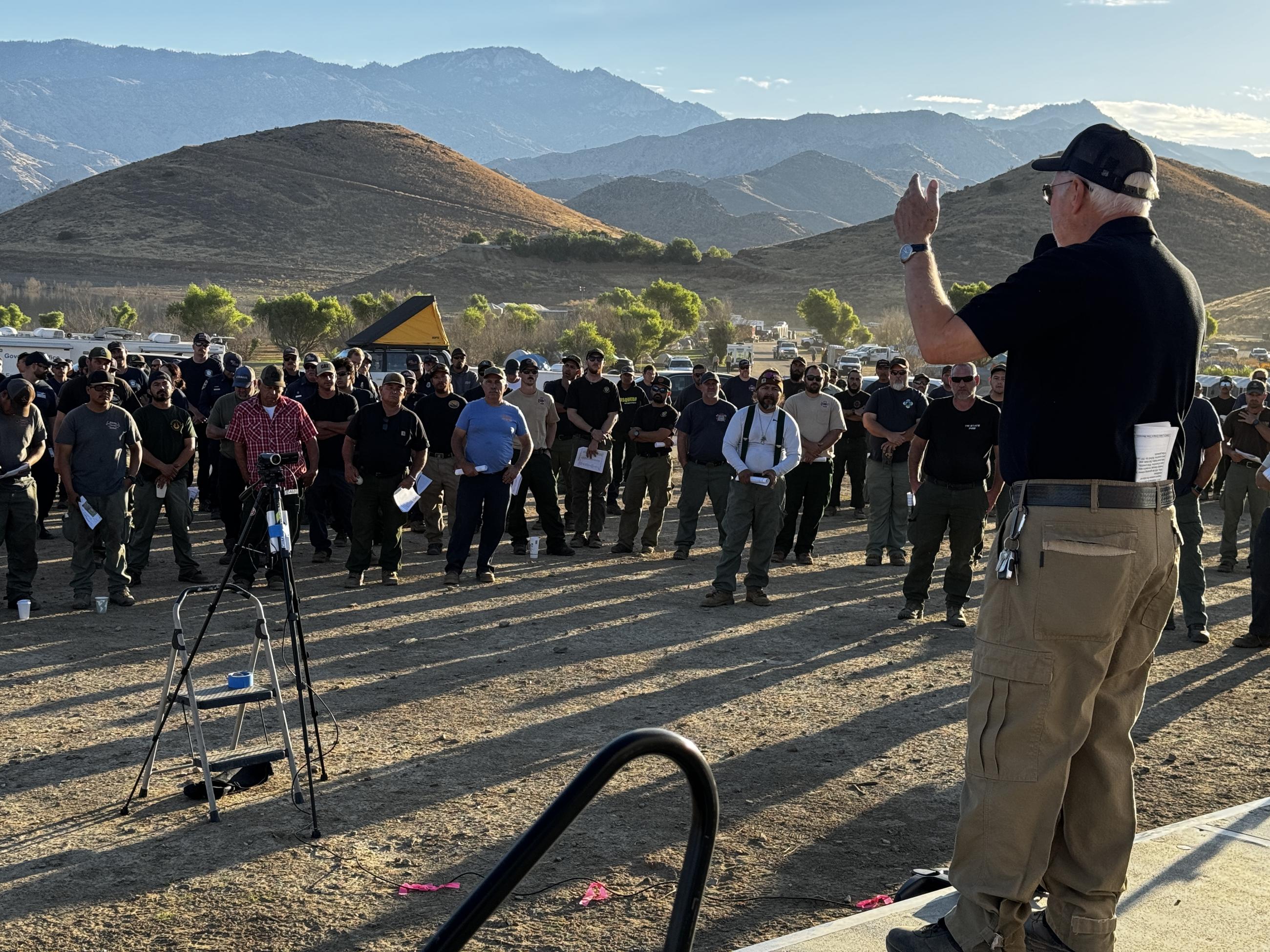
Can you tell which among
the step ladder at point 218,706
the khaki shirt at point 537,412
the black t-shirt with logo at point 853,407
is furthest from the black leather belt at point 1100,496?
the black t-shirt with logo at point 853,407

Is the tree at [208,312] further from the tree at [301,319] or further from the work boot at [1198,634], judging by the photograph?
the work boot at [1198,634]

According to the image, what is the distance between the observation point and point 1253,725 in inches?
285

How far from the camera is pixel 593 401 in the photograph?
13.8m

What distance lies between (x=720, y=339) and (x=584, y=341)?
38.1 ft

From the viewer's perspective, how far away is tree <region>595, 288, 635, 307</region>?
197 feet

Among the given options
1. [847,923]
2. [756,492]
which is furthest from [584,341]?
[847,923]

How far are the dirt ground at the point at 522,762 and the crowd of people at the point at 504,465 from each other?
564mm

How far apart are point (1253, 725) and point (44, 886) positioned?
6.39 m

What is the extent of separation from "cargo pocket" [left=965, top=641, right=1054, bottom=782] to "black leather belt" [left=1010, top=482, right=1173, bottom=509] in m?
0.39

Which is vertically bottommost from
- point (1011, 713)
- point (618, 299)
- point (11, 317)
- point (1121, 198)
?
point (1011, 713)

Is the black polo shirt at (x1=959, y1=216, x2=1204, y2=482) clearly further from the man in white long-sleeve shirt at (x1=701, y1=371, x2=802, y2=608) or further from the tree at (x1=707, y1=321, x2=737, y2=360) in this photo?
the tree at (x1=707, y1=321, x2=737, y2=360)

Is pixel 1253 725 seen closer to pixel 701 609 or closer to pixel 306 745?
pixel 701 609

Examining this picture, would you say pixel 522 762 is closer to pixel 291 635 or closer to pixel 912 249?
pixel 291 635

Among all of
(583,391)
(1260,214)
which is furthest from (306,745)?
(1260,214)
